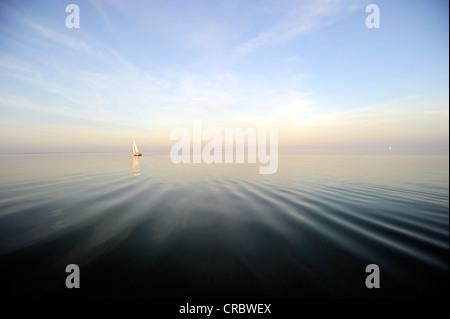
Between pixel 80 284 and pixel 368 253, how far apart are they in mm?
6637

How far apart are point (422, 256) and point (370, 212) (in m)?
3.18

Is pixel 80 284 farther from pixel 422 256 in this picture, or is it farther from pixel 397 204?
pixel 397 204

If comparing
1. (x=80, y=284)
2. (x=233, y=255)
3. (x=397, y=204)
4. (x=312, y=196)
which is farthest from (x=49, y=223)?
(x=397, y=204)

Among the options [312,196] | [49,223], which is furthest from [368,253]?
[49,223]

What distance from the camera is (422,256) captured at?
4008mm
